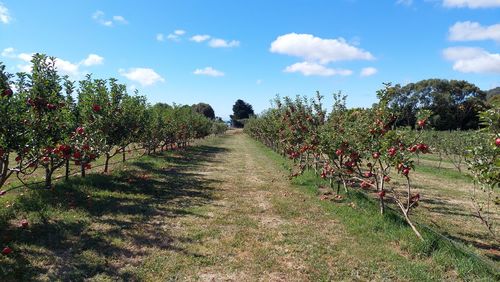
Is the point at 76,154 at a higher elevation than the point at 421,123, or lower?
lower

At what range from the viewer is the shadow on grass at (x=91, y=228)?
19.9 ft

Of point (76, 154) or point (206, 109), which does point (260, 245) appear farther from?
point (206, 109)

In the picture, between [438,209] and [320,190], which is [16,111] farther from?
[438,209]

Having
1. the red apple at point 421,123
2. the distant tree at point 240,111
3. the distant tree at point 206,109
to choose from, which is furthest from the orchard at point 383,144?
the distant tree at point 240,111

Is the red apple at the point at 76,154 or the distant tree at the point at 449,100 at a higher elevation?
the distant tree at the point at 449,100

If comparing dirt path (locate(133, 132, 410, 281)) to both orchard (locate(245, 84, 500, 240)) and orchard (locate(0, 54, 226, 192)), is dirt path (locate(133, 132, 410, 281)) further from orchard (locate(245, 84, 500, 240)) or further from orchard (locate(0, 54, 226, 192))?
orchard (locate(0, 54, 226, 192))

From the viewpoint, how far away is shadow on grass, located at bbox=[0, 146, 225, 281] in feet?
19.9

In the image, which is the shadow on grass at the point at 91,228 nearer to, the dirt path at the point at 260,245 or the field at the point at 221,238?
the field at the point at 221,238

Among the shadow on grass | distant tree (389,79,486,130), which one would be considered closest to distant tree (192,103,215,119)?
distant tree (389,79,486,130)

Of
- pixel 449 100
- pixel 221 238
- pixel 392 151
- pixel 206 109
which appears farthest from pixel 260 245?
pixel 206 109

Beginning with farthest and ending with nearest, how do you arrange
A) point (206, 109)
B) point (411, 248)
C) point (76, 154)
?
point (206, 109), point (76, 154), point (411, 248)

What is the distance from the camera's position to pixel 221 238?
794 centimetres

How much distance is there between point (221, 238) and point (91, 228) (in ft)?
9.16

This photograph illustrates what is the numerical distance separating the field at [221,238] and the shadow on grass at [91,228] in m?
0.02
